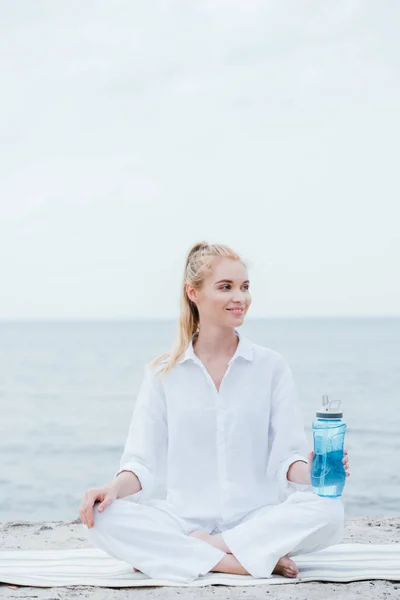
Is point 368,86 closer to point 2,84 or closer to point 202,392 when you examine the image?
point 2,84

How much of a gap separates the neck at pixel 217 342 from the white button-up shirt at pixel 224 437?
0.06 meters

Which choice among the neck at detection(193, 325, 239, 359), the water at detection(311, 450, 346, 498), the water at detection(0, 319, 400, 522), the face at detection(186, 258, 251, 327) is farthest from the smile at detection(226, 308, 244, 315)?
the water at detection(0, 319, 400, 522)

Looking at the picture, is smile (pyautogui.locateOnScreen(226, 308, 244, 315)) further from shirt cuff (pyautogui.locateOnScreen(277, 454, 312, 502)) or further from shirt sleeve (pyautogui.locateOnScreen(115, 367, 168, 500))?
shirt cuff (pyautogui.locateOnScreen(277, 454, 312, 502))

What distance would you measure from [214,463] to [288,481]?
39cm

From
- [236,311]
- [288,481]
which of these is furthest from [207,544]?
[236,311]

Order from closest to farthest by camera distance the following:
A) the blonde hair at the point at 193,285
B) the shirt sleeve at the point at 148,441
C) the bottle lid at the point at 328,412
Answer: the bottle lid at the point at 328,412
the shirt sleeve at the point at 148,441
the blonde hair at the point at 193,285

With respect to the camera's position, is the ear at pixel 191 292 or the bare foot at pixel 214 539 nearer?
the bare foot at pixel 214 539

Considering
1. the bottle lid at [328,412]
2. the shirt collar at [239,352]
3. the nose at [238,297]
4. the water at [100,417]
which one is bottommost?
the water at [100,417]

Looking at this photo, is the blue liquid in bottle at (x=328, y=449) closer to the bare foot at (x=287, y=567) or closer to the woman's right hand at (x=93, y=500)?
the bare foot at (x=287, y=567)

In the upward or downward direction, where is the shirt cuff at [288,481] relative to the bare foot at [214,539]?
upward

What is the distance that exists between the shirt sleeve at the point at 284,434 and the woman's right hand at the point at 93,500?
2.80 ft

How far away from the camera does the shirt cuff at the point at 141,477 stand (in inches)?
171

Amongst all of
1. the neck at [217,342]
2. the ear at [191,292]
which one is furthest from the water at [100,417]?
the ear at [191,292]

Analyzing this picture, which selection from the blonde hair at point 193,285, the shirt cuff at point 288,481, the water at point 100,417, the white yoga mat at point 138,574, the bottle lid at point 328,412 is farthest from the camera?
the water at point 100,417
